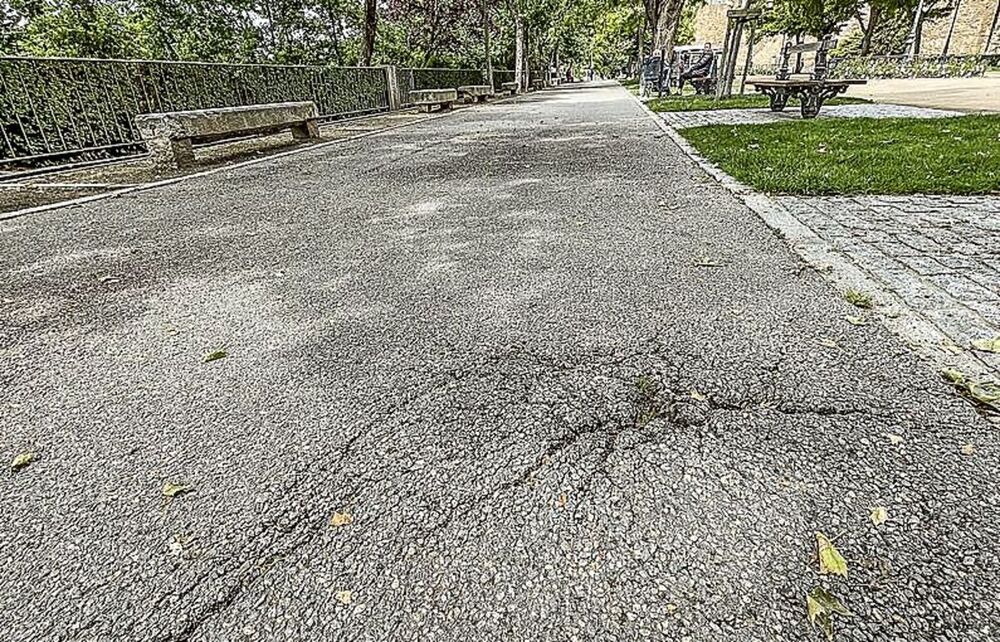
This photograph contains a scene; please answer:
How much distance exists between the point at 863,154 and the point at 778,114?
544cm

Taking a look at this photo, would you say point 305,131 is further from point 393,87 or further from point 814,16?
point 814,16

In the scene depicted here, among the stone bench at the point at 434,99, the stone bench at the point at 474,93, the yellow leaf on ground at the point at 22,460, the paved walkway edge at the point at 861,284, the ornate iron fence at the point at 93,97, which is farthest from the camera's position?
the stone bench at the point at 474,93

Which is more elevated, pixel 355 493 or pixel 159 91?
pixel 159 91

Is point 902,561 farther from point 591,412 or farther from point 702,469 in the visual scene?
point 591,412

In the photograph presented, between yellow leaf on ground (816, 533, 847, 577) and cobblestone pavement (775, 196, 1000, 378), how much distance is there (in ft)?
3.60

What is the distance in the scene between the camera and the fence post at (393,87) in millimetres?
17016

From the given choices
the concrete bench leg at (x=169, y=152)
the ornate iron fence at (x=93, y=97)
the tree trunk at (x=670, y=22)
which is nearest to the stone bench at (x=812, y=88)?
the concrete bench leg at (x=169, y=152)

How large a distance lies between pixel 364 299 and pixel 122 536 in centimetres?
153

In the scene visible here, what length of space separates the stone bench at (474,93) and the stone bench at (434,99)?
8.04 ft

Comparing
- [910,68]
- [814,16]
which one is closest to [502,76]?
[910,68]

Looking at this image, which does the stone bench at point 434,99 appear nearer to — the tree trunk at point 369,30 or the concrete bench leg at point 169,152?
the tree trunk at point 369,30

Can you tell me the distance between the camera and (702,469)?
4.75 feet

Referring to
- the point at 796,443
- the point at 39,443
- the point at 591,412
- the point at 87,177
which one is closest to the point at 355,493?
the point at 591,412

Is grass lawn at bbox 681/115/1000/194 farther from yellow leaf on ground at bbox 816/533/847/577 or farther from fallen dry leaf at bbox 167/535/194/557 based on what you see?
fallen dry leaf at bbox 167/535/194/557
